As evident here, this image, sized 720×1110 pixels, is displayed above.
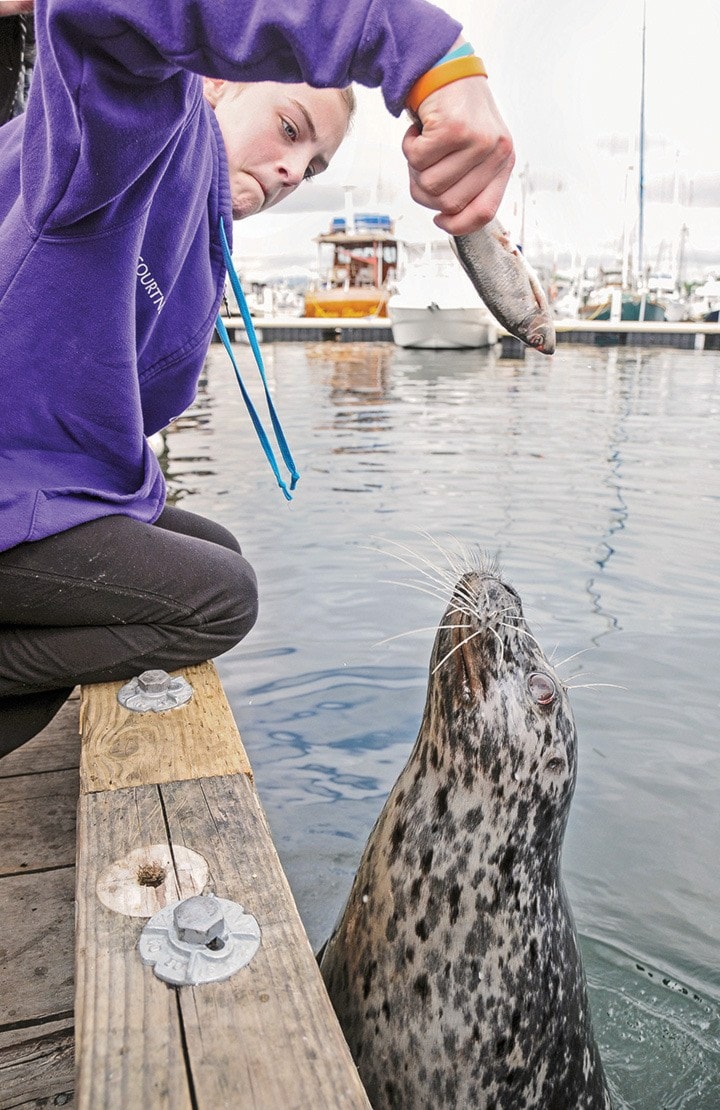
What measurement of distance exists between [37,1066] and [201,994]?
54 centimetres

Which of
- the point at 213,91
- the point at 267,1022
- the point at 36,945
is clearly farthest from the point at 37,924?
the point at 213,91

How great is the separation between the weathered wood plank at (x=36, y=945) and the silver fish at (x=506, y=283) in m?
1.62

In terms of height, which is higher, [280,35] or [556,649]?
[280,35]

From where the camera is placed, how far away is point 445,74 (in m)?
1.11

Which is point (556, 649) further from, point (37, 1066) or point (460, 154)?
point (460, 154)

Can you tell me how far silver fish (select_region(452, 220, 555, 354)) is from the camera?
1.74m

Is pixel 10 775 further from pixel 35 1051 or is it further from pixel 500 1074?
pixel 500 1074

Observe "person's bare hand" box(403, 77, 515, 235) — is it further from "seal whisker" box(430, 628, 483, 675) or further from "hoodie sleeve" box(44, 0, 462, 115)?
"seal whisker" box(430, 628, 483, 675)

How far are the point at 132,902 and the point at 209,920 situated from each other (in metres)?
0.22

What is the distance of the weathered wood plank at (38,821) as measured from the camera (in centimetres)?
237

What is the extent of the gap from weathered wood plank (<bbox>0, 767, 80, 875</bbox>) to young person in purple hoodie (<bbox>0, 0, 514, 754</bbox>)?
0.61 feet

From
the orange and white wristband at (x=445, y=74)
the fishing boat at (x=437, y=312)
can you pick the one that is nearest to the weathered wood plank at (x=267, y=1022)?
the orange and white wristband at (x=445, y=74)

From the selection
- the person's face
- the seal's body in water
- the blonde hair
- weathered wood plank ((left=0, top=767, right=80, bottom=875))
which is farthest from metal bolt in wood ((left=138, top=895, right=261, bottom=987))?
the blonde hair

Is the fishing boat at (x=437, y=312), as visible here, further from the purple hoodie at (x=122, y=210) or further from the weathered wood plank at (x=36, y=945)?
the weathered wood plank at (x=36, y=945)
